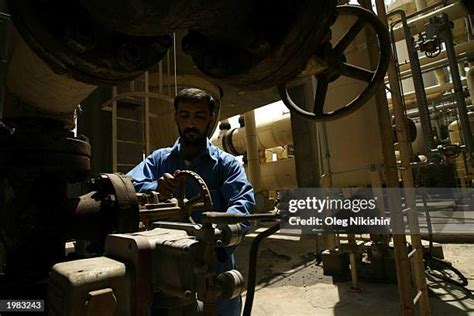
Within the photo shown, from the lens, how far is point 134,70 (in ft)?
1.89

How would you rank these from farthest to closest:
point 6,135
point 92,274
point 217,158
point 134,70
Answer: point 217,158 → point 6,135 → point 134,70 → point 92,274

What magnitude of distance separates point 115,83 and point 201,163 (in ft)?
3.00

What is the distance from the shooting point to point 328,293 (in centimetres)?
234

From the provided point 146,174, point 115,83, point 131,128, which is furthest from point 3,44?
point 131,128

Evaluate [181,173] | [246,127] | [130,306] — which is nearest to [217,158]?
[181,173]

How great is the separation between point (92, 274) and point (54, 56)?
329 mm

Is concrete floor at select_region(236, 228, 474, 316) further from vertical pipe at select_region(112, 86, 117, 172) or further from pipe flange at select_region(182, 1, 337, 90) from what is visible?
pipe flange at select_region(182, 1, 337, 90)

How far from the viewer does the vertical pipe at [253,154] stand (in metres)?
5.39

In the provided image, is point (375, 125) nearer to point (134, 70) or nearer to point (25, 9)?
point (134, 70)

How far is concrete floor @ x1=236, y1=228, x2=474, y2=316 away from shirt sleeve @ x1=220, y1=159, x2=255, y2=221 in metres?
1.08

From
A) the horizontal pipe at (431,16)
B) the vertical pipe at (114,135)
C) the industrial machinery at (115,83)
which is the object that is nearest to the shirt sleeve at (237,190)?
the industrial machinery at (115,83)

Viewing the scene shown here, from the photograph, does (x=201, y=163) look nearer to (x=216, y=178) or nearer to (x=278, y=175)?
(x=216, y=178)

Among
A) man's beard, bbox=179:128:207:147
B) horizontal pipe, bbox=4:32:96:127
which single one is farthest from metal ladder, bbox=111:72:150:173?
horizontal pipe, bbox=4:32:96:127

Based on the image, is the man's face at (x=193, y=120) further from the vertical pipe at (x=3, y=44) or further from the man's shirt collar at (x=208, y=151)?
the vertical pipe at (x=3, y=44)
